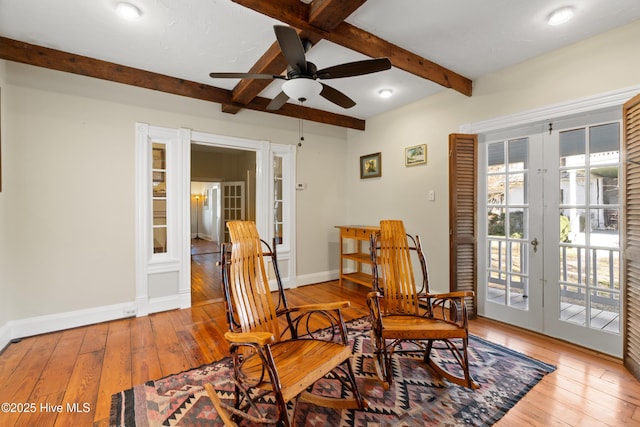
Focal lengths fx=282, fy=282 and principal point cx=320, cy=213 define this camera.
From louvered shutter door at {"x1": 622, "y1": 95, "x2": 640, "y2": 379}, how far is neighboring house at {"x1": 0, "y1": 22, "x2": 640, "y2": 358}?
38 centimetres

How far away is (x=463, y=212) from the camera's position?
3.24 meters

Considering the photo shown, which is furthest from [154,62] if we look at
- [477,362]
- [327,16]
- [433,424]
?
[477,362]

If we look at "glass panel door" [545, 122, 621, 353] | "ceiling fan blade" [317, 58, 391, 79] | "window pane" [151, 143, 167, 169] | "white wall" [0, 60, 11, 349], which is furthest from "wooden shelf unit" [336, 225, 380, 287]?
"white wall" [0, 60, 11, 349]

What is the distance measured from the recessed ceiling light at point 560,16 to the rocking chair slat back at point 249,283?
9.15ft

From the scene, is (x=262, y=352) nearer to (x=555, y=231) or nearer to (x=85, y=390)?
(x=85, y=390)

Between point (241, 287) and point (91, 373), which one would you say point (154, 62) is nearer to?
point (241, 287)

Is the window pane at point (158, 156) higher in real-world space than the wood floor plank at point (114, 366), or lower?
higher

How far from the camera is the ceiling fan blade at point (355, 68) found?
1974mm

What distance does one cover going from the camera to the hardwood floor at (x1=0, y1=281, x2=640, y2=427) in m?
1.73

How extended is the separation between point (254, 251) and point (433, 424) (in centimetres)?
155

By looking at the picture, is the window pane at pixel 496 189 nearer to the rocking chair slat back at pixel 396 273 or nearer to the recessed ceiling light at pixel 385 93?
the rocking chair slat back at pixel 396 273

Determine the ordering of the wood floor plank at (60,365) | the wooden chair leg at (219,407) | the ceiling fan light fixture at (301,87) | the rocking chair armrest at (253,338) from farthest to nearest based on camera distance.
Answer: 1. the ceiling fan light fixture at (301,87)
2. the wood floor plank at (60,365)
3. the wooden chair leg at (219,407)
4. the rocking chair armrest at (253,338)

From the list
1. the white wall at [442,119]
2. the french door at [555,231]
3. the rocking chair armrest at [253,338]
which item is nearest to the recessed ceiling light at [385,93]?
the white wall at [442,119]

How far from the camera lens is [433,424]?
1645 millimetres
